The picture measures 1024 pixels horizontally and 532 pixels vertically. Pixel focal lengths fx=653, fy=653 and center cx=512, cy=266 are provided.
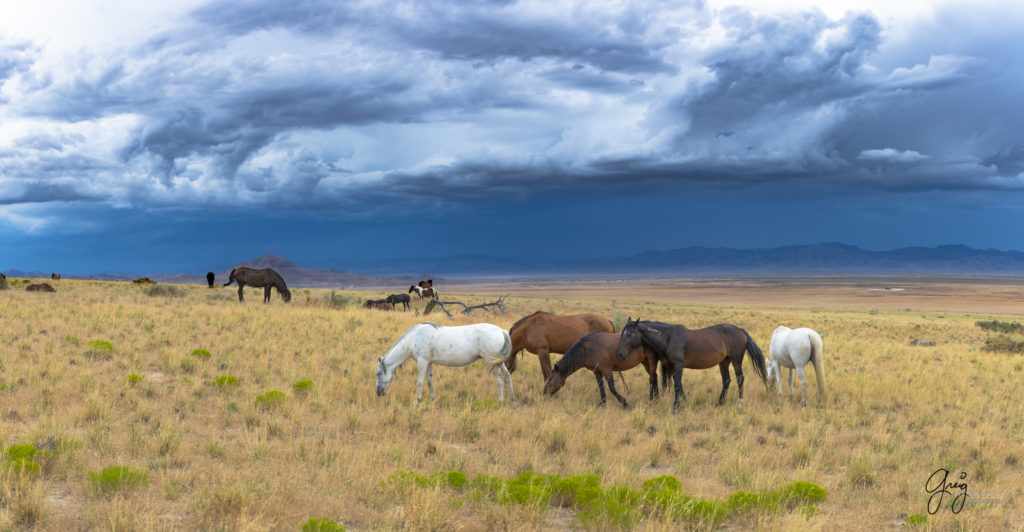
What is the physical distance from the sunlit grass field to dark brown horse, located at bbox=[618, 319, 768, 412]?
0.81m

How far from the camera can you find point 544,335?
548 inches

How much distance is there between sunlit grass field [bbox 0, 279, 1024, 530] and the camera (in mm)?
6586

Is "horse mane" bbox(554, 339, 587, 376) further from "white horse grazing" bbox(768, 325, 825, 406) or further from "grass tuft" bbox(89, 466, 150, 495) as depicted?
"grass tuft" bbox(89, 466, 150, 495)

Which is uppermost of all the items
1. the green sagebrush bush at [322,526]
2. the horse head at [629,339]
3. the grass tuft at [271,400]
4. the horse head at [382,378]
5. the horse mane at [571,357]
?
the horse head at [629,339]

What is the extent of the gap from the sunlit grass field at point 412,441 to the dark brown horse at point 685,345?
81 centimetres

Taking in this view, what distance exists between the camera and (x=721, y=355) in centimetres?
1245

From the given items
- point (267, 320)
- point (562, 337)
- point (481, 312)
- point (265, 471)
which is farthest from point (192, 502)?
point (481, 312)

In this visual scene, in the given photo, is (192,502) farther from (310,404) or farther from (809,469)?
(809,469)

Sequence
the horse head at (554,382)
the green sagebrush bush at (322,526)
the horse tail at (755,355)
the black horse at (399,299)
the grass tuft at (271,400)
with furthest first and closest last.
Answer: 1. the black horse at (399,299)
2. the horse tail at (755,355)
3. the horse head at (554,382)
4. the grass tuft at (271,400)
5. the green sagebrush bush at (322,526)

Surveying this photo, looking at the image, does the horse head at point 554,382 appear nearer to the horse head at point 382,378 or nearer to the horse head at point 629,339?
the horse head at point 629,339

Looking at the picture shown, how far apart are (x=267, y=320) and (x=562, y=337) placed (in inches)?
464

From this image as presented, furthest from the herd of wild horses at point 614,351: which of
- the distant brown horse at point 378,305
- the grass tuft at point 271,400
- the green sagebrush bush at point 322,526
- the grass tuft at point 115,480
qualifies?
the distant brown horse at point 378,305

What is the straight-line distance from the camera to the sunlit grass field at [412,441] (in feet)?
21.6

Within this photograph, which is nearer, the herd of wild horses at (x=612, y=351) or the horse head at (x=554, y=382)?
the herd of wild horses at (x=612, y=351)
